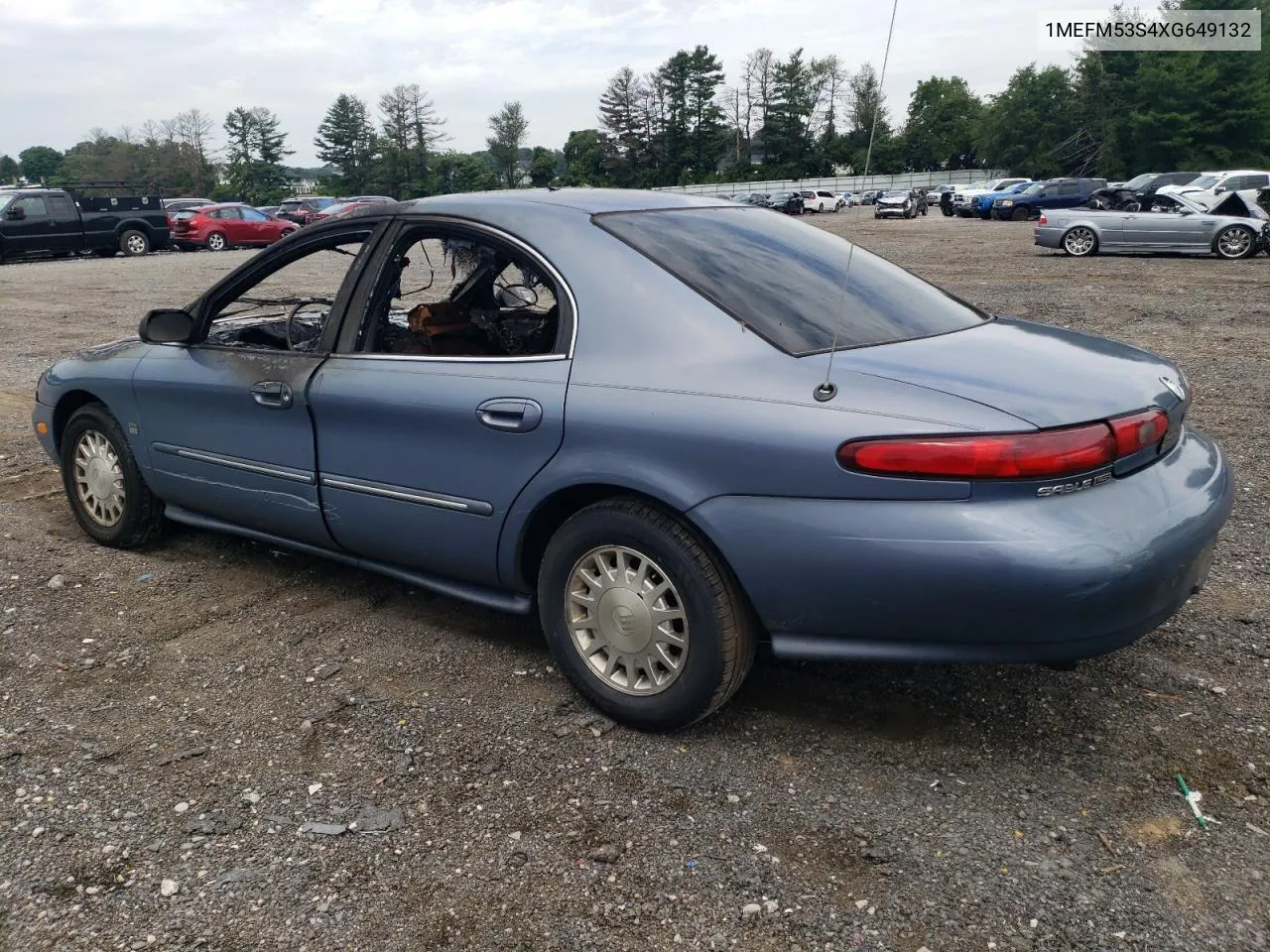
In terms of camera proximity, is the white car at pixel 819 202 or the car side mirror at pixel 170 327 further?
the white car at pixel 819 202

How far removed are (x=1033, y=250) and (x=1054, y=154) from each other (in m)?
67.8

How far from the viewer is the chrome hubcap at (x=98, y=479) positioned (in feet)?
15.2

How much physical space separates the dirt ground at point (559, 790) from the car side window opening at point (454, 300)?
105cm

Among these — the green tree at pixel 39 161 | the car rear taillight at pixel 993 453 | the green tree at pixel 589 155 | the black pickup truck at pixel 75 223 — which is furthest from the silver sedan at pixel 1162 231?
the green tree at pixel 39 161

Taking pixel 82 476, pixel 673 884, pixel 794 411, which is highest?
pixel 794 411

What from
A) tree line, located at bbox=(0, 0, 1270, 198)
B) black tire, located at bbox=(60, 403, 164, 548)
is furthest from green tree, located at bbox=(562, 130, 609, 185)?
black tire, located at bbox=(60, 403, 164, 548)

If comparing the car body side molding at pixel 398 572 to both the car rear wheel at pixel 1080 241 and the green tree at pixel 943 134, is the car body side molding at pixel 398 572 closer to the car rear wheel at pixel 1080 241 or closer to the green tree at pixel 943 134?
the car rear wheel at pixel 1080 241

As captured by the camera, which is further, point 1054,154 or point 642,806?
point 1054,154

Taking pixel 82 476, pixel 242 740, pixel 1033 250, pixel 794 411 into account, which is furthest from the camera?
pixel 1033 250

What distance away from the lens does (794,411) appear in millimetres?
2656

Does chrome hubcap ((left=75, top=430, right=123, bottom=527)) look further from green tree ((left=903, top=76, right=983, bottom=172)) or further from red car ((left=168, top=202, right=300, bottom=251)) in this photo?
green tree ((left=903, top=76, right=983, bottom=172))

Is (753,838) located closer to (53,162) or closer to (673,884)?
(673,884)

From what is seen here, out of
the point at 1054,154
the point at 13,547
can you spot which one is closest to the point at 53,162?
the point at 1054,154

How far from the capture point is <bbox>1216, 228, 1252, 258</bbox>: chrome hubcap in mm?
18031
